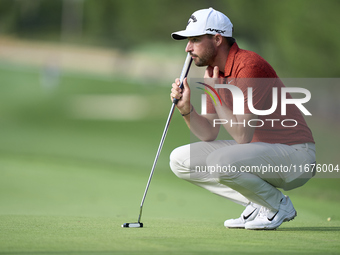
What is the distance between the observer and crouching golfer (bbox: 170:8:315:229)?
4.02 metres

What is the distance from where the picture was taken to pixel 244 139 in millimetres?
4090

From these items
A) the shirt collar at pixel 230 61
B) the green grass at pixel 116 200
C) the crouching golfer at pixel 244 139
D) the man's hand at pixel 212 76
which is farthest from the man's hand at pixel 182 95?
the green grass at pixel 116 200

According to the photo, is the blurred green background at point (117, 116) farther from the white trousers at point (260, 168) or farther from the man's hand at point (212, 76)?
the man's hand at point (212, 76)

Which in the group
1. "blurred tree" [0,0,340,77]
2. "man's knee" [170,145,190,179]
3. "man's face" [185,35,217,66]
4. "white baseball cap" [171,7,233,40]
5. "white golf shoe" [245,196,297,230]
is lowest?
"white golf shoe" [245,196,297,230]

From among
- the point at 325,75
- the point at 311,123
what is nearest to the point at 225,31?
the point at 325,75

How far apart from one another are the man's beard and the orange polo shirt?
14cm

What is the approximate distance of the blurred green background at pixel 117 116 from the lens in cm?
585

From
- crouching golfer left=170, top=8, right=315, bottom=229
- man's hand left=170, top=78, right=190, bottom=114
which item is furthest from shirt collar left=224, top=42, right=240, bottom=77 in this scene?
man's hand left=170, top=78, right=190, bottom=114

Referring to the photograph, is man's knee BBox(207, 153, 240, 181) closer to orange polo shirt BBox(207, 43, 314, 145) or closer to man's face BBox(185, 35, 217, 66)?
orange polo shirt BBox(207, 43, 314, 145)

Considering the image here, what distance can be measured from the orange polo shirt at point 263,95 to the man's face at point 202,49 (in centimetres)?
15

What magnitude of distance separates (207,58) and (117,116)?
763 inches

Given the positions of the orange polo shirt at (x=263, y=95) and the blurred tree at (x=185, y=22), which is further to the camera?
the blurred tree at (x=185, y=22)

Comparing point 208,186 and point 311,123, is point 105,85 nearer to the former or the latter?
point 311,123

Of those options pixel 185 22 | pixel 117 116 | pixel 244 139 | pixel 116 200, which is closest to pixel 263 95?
pixel 244 139
